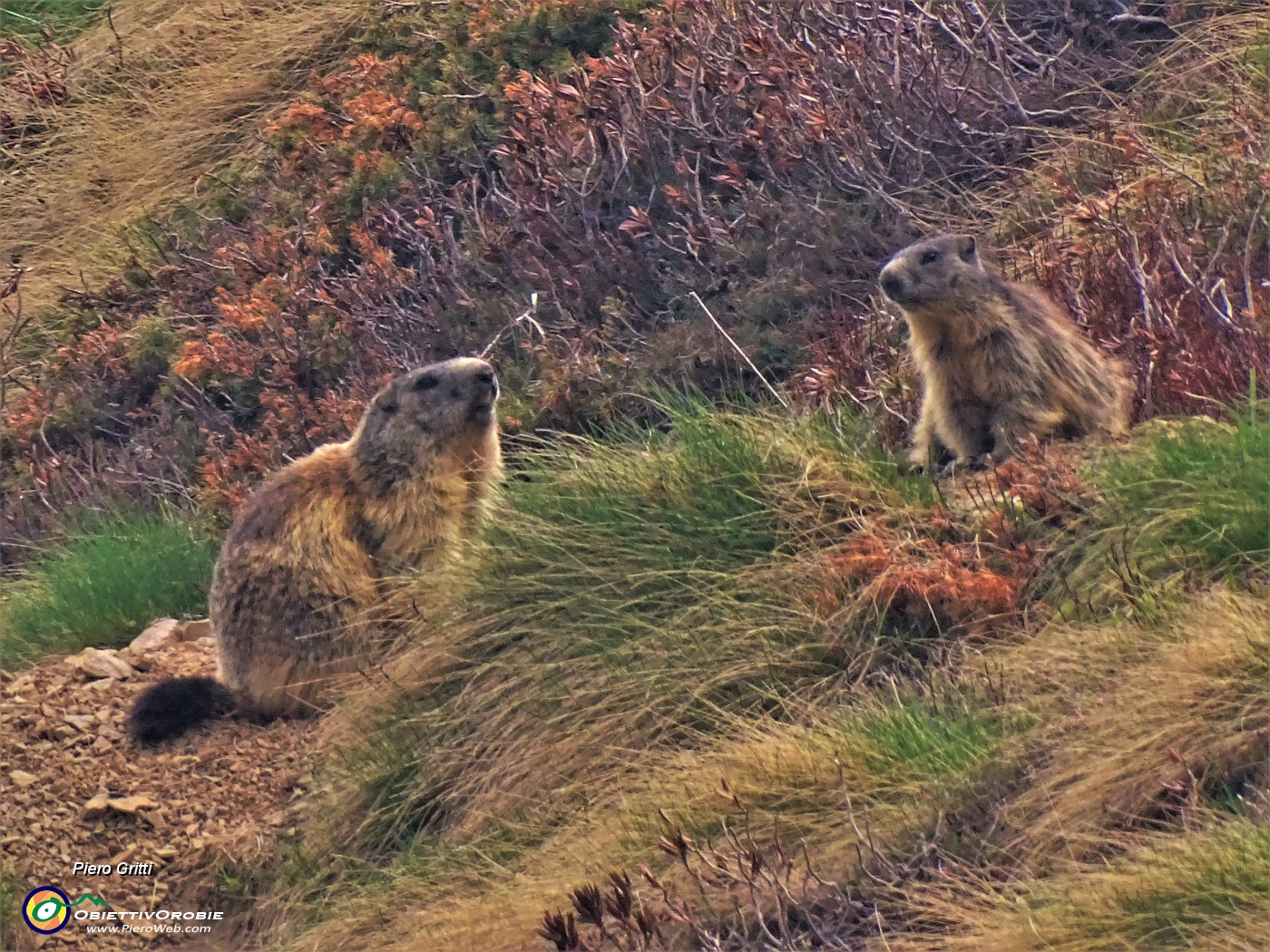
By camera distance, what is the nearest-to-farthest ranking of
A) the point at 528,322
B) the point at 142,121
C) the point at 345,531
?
the point at 345,531 < the point at 528,322 < the point at 142,121

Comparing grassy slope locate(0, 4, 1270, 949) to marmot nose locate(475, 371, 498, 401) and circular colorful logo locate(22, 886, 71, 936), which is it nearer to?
circular colorful logo locate(22, 886, 71, 936)

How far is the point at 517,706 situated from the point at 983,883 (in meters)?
1.82

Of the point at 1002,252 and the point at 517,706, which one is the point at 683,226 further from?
the point at 517,706

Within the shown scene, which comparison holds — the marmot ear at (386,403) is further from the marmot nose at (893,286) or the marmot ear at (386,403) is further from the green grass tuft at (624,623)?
the marmot nose at (893,286)

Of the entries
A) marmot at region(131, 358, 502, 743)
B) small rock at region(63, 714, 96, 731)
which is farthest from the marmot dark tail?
small rock at region(63, 714, 96, 731)

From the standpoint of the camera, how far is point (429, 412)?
7.29 meters

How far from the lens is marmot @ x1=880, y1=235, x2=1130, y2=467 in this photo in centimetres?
636

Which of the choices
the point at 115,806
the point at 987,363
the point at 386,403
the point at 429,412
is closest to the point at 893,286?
the point at 987,363

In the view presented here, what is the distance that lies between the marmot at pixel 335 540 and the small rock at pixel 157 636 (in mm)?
808

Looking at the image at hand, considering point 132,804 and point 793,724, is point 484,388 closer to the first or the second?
point 132,804

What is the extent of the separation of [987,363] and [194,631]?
3.67 meters

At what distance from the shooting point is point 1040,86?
9008 mm

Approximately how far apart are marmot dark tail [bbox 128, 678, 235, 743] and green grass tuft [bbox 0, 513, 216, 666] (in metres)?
1.22

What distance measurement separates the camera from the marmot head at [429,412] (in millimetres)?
7230
